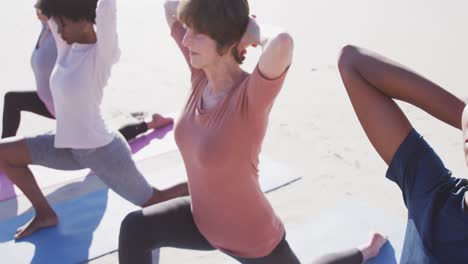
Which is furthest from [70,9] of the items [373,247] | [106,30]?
[373,247]

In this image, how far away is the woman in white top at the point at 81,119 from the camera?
297 centimetres

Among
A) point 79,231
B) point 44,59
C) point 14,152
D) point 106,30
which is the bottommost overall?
point 79,231

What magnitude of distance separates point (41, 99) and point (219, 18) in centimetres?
232

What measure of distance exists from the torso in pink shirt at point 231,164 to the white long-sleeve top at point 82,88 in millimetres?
824

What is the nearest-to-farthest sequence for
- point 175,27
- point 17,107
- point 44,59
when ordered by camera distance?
point 175,27 < point 44,59 < point 17,107

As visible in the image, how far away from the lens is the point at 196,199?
227cm

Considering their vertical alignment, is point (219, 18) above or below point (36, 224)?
above

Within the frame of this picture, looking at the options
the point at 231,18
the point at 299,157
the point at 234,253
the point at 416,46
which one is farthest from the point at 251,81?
the point at 416,46

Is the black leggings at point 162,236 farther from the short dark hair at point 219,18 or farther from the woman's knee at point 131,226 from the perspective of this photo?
the short dark hair at point 219,18

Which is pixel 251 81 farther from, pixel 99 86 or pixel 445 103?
pixel 99 86

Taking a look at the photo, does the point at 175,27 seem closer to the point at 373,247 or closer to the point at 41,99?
the point at 373,247

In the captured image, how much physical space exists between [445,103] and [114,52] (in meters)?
1.89

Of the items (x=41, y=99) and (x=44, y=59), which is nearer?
(x=44, y=59)

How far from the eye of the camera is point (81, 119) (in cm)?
311
